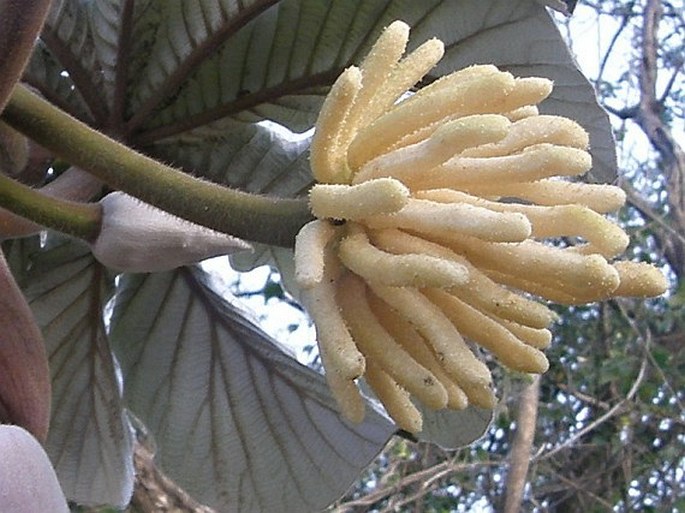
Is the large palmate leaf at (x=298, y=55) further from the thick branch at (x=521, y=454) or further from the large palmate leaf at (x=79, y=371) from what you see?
the thick branch at (x=521, y=454)

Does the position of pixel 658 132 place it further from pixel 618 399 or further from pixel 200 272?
pixel 200 272

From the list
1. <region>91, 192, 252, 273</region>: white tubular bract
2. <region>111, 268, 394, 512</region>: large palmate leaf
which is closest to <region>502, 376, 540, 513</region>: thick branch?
<region>111, 268, 394, 512</region>: large palmate leaf

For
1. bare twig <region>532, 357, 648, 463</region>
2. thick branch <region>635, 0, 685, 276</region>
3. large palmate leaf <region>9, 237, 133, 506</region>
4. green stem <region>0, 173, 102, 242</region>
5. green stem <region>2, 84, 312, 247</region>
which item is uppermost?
thick branch <region>635, 0, 685, 276</region>

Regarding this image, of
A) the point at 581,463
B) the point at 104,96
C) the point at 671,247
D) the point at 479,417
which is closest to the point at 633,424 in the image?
the point at 581,463

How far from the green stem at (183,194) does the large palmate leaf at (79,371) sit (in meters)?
0.27

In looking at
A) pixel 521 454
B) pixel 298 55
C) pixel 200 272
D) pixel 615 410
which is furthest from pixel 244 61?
pixel 615 410

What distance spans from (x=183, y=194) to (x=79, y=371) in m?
0.34

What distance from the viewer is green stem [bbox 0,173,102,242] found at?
46 cm

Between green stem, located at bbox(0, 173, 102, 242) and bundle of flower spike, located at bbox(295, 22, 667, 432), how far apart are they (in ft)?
0.46

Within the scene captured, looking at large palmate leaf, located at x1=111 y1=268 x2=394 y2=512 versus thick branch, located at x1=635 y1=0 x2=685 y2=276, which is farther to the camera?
thick branch, located at x1=635 y1=0 x2=685 y2=276

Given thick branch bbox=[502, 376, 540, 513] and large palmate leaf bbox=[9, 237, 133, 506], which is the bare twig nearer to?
thick branch bbox=[502, 376, 540, 513]

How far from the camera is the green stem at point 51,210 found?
464mm

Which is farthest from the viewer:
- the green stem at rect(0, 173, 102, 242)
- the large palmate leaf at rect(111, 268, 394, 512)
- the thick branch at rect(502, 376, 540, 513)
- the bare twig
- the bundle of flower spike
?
the bare twig

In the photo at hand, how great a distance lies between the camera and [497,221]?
351 mm
